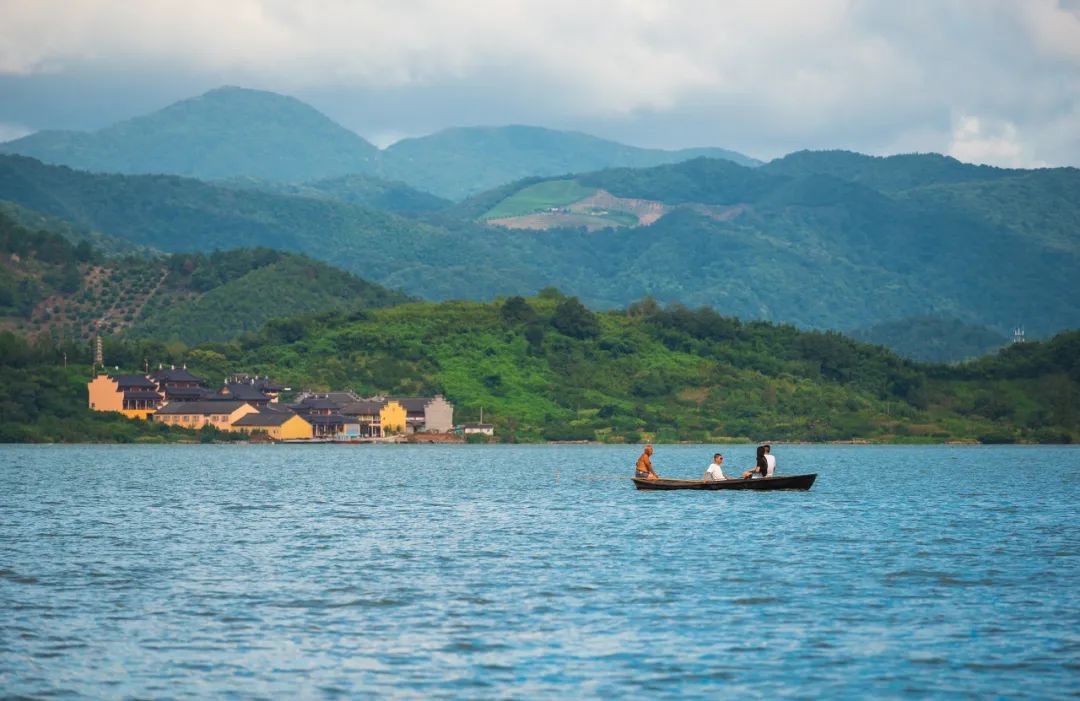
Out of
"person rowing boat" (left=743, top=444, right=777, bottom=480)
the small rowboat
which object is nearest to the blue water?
the small rowboat

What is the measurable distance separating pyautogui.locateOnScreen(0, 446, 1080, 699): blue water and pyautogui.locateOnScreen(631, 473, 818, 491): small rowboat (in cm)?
127

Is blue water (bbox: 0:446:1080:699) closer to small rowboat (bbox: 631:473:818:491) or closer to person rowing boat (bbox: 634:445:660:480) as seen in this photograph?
small rowboat (bbox: 631:473:818:491)

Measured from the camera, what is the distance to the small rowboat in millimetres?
82125

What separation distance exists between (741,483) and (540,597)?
38.1 meters

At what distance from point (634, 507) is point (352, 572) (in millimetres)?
33703

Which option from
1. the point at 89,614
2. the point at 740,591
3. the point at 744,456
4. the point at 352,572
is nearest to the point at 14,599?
the point at 89,614

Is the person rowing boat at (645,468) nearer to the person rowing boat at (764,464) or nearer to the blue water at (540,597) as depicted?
the blue water at (540,597)

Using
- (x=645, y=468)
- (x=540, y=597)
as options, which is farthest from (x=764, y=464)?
(x=540, y=597)

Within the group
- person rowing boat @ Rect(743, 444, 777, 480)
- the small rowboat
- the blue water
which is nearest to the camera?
the blue water

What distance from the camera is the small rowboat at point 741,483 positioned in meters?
82.1

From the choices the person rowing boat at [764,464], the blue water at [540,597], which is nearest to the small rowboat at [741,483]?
the person rowing boat at [764,464]

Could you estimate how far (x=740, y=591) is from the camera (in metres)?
48.5

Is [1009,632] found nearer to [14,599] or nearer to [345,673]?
[345,673]

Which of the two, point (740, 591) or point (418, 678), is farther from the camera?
point (740, 591)
